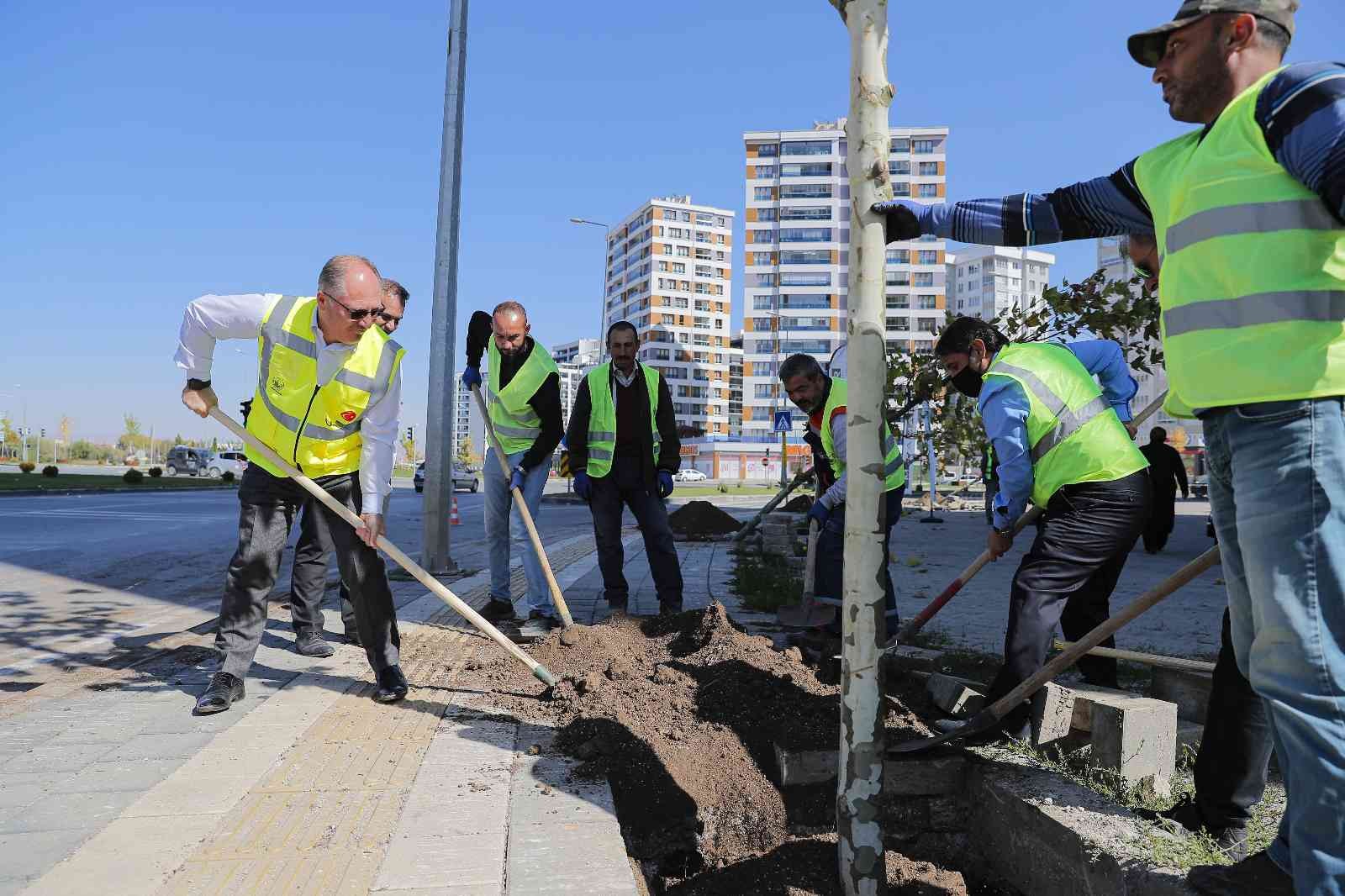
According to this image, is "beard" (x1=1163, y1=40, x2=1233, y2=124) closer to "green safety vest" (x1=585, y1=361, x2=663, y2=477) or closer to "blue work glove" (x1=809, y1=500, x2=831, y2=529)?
"blue work glove" (x1=809, y1=500, x2=831, y2=529)

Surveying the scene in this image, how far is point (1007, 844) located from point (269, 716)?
2.82 m

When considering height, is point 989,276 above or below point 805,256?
above

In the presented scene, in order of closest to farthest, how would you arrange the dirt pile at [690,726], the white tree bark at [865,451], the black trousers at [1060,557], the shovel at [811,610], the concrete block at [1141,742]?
the white tree bark at [865,451] → the concrete block at [1141,742] → the dirt pile at [690,726] → the black trousers at [1060,557] → the shovel at [811,610]

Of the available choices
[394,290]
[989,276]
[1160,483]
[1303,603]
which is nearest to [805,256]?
[989,276]

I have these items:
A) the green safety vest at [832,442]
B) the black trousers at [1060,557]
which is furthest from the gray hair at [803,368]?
the black trousers at [1060,557]

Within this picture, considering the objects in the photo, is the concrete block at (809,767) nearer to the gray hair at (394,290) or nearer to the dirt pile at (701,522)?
the gray hair at (394,290)

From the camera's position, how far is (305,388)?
156 inches

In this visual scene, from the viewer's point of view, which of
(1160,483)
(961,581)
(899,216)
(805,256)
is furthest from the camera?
(805,256)

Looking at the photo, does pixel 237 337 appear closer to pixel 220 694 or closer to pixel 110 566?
pixel 220 694

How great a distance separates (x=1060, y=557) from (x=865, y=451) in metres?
1.45

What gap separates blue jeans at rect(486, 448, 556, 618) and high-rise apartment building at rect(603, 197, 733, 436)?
107559 millimetres

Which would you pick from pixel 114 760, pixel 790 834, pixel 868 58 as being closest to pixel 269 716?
pixel 114 760

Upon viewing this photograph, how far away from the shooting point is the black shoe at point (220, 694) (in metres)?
3.69

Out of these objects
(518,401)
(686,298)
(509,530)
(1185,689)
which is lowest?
(1185,689)
